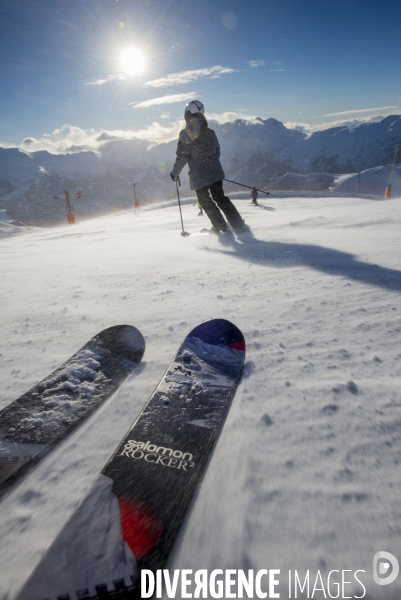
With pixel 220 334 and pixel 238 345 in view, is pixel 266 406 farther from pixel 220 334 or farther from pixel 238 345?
pixel 220 334

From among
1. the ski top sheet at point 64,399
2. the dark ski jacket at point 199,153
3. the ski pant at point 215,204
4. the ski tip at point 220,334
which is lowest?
the ski top sheet at point 64,399

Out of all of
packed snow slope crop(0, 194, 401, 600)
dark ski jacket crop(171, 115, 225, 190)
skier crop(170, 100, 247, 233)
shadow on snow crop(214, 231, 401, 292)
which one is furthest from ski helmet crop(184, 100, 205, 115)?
packed snow slope crop(0, 194, 401, 600)

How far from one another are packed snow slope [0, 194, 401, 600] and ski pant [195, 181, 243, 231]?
85.9 inches

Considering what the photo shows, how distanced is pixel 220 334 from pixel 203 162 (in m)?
3.89

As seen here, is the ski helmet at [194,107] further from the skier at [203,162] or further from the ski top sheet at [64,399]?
the ski top sheet at [64,399]

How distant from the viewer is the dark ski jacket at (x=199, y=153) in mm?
4777

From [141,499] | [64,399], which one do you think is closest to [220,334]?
[64,399]

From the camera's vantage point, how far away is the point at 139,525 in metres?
0.96

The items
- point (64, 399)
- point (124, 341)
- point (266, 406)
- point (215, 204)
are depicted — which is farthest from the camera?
point (215, 204)

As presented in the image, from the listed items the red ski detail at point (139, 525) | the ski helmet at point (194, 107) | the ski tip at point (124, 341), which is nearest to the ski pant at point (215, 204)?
the ski helmet at point (194, 107)

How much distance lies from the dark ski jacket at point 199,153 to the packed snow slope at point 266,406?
2.35m

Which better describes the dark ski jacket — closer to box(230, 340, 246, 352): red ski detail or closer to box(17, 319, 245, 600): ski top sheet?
box(230, 340, 246, 352): red ski detail

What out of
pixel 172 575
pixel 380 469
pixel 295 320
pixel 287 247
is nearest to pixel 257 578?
pixel 172 575

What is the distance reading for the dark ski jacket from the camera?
4.78 metres
